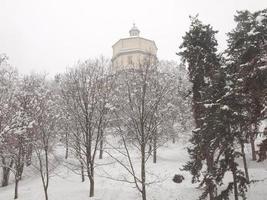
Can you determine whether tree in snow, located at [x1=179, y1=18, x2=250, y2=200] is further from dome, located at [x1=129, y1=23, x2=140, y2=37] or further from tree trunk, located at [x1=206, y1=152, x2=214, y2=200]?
dome, located at [x1=129, y1=23, x2=140, y2=37]

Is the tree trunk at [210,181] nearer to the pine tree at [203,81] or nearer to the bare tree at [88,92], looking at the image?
the pine tree at [203,81]

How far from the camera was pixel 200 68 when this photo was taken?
68.2ft

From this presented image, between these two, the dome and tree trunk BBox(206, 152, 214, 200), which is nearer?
tree trunk BBox(206, 152, 214, 200)

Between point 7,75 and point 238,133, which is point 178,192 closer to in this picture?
point 238,133

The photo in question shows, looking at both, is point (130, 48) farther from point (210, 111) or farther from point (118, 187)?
point (210, 111)

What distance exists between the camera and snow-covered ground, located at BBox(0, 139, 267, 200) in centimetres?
2332

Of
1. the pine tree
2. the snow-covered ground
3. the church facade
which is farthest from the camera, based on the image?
the church facade

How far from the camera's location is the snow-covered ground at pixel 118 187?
76.5 feet

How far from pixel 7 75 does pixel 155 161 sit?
2018 cm

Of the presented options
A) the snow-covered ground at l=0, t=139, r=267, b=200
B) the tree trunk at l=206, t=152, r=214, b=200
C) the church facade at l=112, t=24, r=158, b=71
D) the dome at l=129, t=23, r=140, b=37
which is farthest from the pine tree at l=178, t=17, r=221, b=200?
the dome at l=129, t=23, r=140, b=37

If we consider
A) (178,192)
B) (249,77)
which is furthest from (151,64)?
(178,192)

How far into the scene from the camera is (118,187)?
25.0 meters

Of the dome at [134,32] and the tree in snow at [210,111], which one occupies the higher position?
the dome at [134,32]

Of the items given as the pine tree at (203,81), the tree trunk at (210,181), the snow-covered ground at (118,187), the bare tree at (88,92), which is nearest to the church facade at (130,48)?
the snow-covered ground at (118,187)
